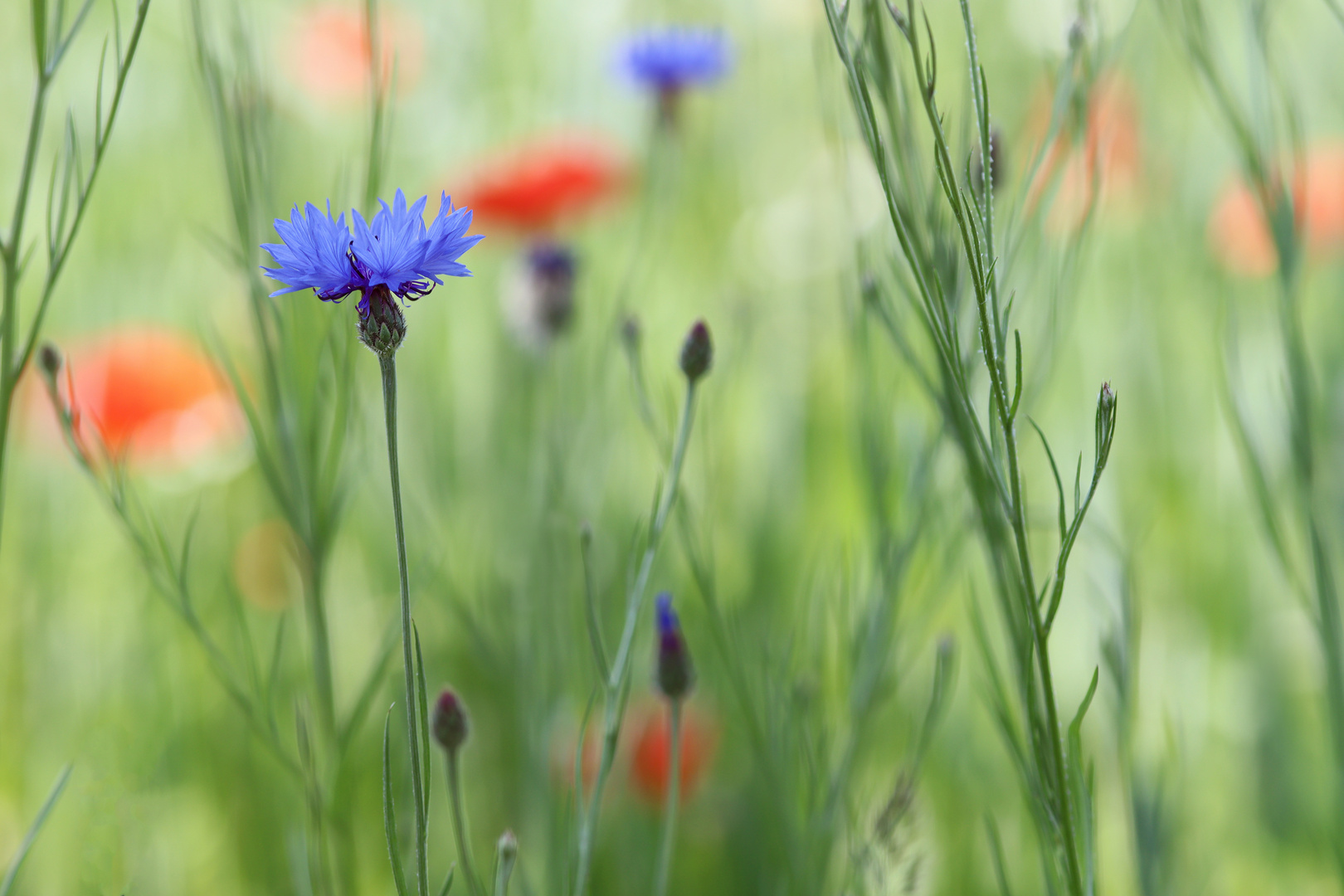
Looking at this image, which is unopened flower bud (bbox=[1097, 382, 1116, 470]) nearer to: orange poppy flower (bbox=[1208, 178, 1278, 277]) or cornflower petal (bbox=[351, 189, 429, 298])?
cornflower petal (bbox=[351, 189, 429, 298])

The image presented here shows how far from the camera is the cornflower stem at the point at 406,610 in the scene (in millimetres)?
314

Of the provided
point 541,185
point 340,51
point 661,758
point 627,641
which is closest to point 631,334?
point 627,641

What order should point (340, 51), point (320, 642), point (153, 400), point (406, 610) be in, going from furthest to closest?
point (340, 51), point (153, 400), point (320, 642), point (406, 610)

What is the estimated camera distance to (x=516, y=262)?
3.44 ft

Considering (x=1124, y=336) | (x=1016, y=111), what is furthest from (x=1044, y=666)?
(x=1016, y=111)

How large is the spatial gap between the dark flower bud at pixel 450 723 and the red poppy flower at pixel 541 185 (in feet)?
1.93

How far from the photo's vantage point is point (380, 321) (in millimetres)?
362

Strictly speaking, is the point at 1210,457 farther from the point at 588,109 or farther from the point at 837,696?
the point at 588,109

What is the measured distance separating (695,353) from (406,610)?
21 centimetres

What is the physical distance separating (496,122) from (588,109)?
0.55 feet

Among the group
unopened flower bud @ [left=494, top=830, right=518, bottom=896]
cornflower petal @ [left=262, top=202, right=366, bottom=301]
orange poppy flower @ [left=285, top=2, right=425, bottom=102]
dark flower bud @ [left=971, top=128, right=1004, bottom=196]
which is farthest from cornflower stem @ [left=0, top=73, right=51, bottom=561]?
orange poppy flower @ [left=285, top=2, right=425, bottom=102]

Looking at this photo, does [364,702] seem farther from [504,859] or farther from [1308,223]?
[1308,223]

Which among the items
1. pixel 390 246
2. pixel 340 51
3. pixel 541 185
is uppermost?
pixel 340 51

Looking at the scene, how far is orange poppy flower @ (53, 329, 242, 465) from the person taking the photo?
0.87 metres
